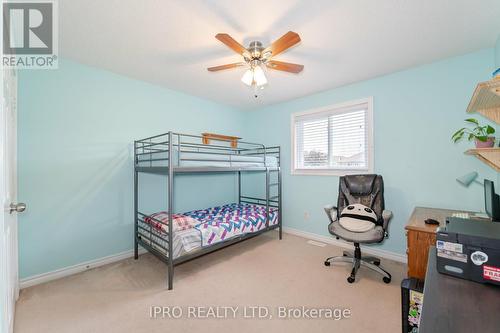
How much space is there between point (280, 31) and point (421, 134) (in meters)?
2.07

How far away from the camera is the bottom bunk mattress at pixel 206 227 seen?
227cm

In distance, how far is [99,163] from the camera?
2564 mm

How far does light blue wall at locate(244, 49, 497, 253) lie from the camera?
228 cm

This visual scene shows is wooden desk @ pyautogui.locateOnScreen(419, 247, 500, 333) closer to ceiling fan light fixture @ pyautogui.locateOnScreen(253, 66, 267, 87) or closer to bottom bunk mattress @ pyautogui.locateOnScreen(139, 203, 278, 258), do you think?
ceiling fan light fixture @ pyautogui.locateOnScreen(253, 66, 267, 87)

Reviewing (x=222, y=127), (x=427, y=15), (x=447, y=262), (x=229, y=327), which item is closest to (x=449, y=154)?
(x=427, y=15)

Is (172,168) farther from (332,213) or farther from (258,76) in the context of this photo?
(332,213)

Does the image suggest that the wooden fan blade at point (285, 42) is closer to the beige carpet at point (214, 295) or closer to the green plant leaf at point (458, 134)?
the green plant leaf at point (458, 134)

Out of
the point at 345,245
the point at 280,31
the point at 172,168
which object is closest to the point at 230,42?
the point at 280,31

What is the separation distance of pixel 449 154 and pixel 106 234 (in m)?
4.12

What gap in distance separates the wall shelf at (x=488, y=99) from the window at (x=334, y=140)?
1112 millimetres

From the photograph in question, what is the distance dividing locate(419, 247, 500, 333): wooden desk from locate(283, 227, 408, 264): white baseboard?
6.67ft

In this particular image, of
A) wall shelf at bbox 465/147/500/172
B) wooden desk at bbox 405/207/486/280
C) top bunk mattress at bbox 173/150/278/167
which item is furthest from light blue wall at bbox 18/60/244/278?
wall shelf at bbox 465/147/500/172

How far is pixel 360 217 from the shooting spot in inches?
97.1

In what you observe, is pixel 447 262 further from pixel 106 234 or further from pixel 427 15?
pixel 106 234
